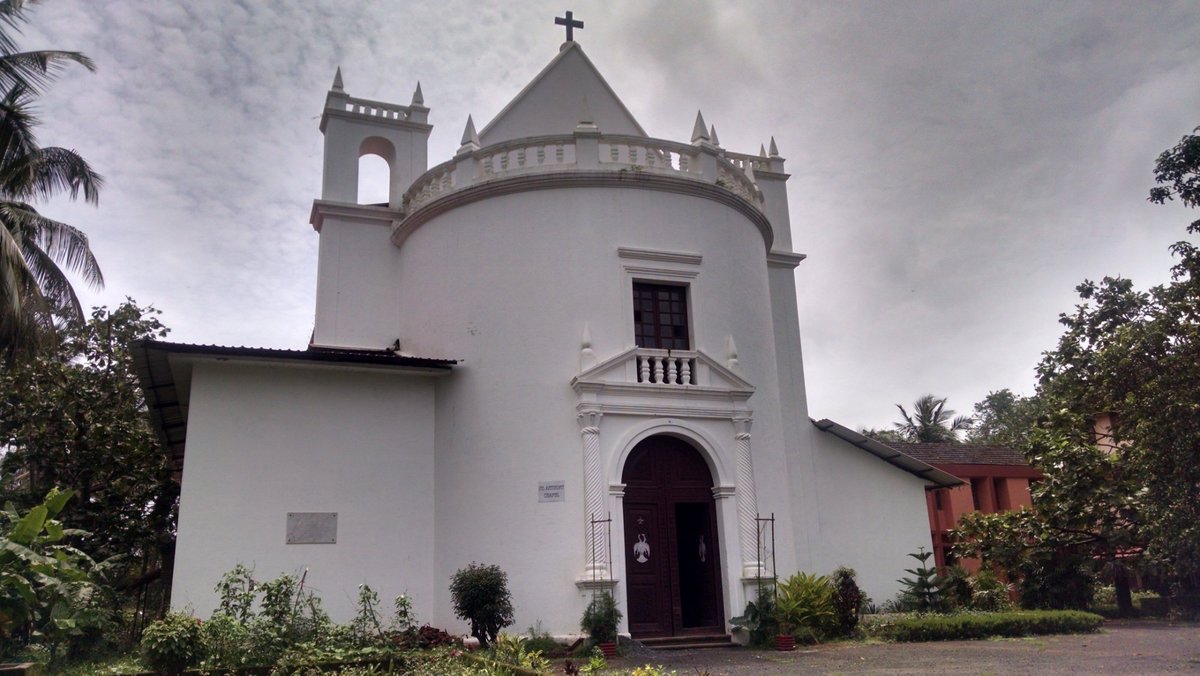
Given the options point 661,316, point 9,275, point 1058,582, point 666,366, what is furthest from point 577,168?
point 1058,582

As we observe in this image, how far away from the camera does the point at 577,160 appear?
16.8 metres

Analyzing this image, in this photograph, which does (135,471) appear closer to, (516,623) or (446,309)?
(446,309)

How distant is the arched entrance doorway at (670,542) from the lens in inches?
598

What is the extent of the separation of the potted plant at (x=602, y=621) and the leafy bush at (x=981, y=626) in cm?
459

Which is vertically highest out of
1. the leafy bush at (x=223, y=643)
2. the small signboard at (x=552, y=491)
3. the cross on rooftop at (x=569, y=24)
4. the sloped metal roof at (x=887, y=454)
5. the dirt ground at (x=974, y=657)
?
the cross on rooftop at (x=569, y=24)

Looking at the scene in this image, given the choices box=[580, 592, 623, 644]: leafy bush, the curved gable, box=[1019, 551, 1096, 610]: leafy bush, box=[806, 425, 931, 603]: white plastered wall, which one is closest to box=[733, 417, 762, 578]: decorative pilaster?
box=[580, 592, 623, 644]: leafy bush

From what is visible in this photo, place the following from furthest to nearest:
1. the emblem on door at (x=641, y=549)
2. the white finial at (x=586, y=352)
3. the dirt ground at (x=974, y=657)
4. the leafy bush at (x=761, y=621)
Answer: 1. the white finial at (x=586, y=352)
2. the emblem on door at (x=641, y=549)
3. the leafy bush at (x=761, y=621)
4. the dirt ground at (x=974, y=657)

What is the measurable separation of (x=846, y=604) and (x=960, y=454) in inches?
797

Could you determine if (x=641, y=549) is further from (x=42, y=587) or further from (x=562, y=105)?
(x=562, y=105)

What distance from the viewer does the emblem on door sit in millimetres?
15375

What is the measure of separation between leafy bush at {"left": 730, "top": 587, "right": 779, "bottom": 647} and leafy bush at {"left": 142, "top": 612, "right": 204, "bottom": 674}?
8195mm

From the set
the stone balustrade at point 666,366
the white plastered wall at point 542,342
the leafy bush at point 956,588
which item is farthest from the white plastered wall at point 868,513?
the stone balustrade at point 666,366

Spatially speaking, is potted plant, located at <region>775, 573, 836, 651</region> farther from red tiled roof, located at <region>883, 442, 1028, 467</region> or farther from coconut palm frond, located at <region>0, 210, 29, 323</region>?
A: red tiled roof, located at <region>883, 442, 1028, 467</region>

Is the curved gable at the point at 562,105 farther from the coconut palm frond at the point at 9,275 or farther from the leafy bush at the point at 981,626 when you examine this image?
the leafy bush at the point at 981,626
